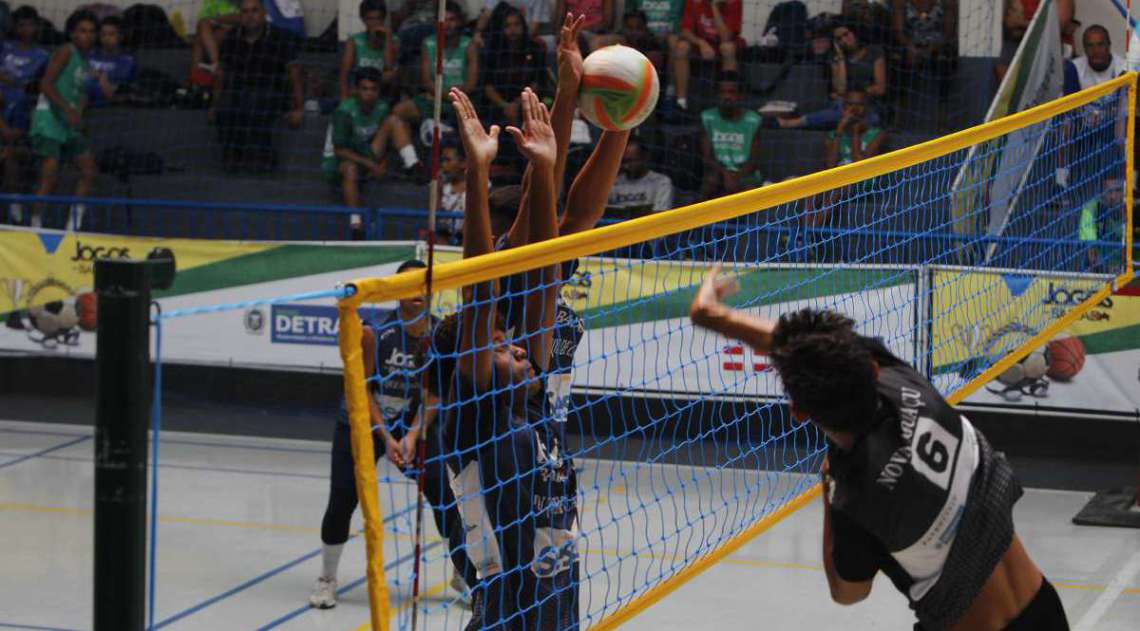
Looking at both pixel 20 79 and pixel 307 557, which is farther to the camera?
pixel 20 79

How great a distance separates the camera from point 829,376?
3303 mm

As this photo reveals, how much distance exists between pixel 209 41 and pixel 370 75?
2.09 meters

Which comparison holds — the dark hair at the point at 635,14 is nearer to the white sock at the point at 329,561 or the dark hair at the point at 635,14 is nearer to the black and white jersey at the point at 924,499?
the white sock at the point at 329,561

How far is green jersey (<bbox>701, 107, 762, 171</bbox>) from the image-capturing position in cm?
1257

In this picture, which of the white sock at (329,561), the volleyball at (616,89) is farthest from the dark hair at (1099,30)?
the volleyball at (616,89)

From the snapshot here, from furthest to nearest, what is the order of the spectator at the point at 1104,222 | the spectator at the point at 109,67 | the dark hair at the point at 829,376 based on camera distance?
1. the spectator at the point at 109,67
2. the spectator at the point at 1104,222
3. the dark hair at the point at 829,376

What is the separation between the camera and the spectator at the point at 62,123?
13.7 meters

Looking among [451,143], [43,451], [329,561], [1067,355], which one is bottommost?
[43,451]

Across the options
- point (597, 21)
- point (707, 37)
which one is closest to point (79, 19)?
point (597, 21)

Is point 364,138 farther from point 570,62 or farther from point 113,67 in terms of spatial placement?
point 570,62

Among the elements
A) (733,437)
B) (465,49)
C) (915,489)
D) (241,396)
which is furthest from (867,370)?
(465,49)

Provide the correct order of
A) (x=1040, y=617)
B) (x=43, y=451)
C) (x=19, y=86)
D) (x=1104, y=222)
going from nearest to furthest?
1. (x=1040, y=617)
2. (x=1104, y=222)
3. (x=43, y=451)
4. (x=19, y=86)

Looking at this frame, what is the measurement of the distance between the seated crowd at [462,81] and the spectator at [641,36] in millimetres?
13

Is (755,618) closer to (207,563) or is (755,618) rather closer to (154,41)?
(207,563)
